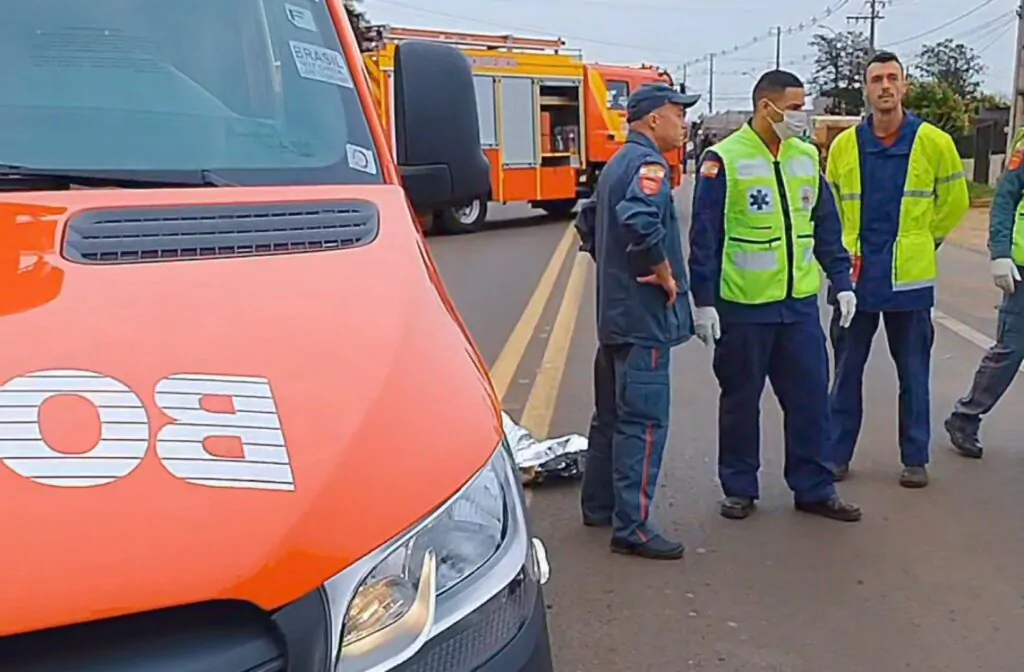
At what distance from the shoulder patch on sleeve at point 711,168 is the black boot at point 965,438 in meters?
2.14

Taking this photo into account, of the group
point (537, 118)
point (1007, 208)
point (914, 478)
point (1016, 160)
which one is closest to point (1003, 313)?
point (1007, 208)

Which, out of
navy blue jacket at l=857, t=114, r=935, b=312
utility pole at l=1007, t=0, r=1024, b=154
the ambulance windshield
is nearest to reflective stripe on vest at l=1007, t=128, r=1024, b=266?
navy blue jacket at l=857, t=114, r=935, b=312

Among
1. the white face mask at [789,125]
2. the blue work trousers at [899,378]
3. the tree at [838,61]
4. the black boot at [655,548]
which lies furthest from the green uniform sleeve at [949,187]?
the tree at [838,61]

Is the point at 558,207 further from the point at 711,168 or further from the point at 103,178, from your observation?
the point at 103,178

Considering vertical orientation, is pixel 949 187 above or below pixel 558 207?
above

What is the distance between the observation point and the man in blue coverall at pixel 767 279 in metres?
4.49

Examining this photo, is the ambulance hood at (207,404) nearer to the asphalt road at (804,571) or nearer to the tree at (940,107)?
the asphalt road at (804,571)

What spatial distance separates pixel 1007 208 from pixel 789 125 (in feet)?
5.45

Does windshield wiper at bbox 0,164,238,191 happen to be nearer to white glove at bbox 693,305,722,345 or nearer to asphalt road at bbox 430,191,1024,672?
asphalt road at bbox 430,191,1024,672

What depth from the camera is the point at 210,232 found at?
7.04 ft

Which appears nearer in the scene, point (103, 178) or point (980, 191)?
point (103, 178)

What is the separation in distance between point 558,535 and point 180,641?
3204mm

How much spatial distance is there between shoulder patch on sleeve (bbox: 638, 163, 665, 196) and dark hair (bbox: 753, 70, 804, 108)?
2.44ft

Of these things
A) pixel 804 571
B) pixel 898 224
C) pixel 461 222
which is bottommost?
pixel 461 222
